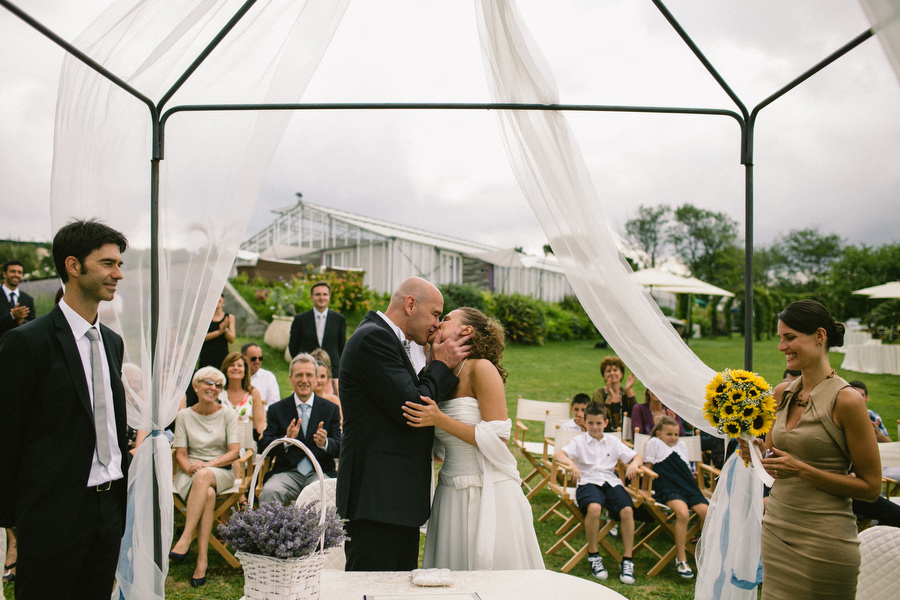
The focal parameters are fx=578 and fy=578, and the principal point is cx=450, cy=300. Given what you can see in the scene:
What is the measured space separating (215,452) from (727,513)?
12.7 feet

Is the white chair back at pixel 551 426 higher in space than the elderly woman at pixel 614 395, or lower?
lower

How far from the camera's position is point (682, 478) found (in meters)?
4.99

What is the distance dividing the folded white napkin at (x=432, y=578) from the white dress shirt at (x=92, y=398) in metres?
1.35

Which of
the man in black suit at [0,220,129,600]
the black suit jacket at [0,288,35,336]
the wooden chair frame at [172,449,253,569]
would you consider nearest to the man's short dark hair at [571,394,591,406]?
the wooden chair frame at [172,449,253,569]

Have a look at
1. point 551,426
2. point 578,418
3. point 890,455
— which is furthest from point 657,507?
point 890,455

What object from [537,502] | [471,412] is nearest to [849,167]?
[471,412]

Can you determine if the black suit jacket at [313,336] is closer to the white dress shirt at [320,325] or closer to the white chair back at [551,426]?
the white dress shirt at [320,325]

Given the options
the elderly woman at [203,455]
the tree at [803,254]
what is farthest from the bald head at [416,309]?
the tree at [803,254]

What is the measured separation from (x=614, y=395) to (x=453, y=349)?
14.6ft

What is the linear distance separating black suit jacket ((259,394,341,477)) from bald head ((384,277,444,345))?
8.01 feet

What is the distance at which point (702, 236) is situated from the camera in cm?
6053

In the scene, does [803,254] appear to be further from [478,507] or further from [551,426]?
[478,507]

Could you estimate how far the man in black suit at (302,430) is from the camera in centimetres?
477

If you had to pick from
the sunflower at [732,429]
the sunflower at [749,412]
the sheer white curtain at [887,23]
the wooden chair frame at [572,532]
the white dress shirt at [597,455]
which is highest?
the sheer white curtain at [887,23]
